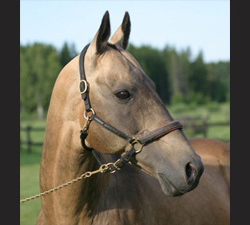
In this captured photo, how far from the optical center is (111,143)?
2387mm

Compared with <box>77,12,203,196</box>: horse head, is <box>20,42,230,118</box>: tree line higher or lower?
higher

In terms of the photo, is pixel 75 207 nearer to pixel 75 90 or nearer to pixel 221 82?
pixel 75 90

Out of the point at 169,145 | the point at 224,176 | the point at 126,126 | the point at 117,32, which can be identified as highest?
the point at 117,32

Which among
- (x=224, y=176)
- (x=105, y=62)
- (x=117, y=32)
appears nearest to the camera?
(x=105, y=62)

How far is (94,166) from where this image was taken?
2.68 m

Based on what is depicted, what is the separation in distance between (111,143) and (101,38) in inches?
36.3

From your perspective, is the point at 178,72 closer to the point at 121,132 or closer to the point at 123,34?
the point at 123,34

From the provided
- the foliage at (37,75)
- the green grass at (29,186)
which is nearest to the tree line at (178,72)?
the foliage at (37,75)

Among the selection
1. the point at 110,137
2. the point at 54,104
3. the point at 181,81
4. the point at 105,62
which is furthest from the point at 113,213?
the point at 181,81

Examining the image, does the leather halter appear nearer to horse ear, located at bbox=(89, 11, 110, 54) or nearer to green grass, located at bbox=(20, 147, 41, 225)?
horse ear, located at bbox=(89, 11, 110, 54)

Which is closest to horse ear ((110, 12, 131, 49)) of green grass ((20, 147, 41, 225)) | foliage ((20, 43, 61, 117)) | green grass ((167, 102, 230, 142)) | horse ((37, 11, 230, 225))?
horse ((37, 11, 230, 225))

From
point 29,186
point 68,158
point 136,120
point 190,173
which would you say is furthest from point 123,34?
point 29,186

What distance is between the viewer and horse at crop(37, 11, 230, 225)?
2324 mm

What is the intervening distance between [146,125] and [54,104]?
92cm
